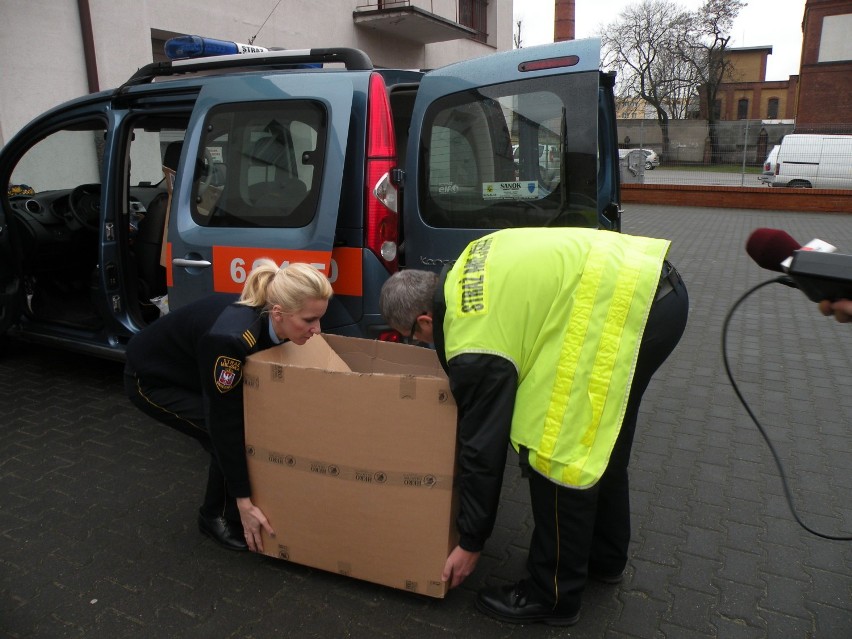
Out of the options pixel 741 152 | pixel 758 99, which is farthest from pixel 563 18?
pixel 758 99

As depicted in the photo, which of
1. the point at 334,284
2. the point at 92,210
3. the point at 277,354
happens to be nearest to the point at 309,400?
the point at 277,354

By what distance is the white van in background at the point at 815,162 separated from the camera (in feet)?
52.0

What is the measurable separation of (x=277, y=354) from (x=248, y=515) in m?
0.59

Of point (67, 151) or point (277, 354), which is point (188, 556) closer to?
point (277, 354)

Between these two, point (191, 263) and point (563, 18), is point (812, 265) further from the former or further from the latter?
point (563, 18)

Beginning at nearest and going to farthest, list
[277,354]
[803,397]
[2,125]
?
[277,354] < [803,397] < [2,125]

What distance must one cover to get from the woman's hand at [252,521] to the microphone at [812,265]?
1864mm

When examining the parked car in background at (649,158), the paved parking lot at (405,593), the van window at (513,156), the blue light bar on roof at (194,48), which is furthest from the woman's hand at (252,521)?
the parked car in background at (649,158)

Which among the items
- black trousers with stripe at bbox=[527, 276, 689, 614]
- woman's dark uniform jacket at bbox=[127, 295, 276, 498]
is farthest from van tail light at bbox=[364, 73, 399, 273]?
black trousers with stripe at bbox=[527, 276, 689, 614]

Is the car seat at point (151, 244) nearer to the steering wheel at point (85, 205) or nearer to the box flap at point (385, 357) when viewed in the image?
the steering wheel at point (85, 205)

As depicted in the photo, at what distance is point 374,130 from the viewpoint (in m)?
→ 3.23

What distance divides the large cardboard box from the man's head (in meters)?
0.16

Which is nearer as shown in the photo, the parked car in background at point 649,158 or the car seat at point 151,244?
the car seat at point 151,244

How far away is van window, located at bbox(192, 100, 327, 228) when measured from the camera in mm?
3318
